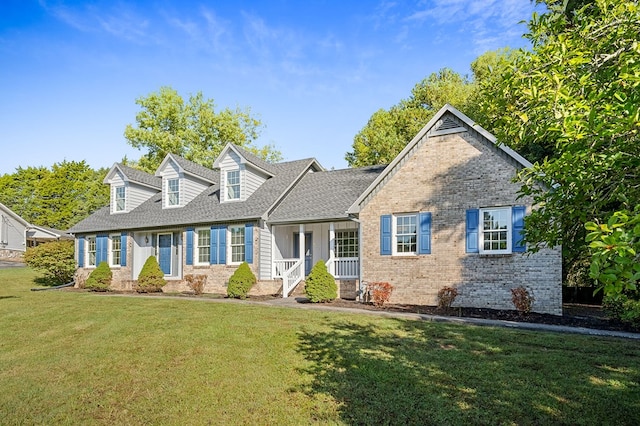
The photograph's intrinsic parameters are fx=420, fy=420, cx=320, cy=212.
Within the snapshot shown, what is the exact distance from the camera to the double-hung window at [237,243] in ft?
61.7

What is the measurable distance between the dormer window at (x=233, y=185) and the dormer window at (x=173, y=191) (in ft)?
11.0

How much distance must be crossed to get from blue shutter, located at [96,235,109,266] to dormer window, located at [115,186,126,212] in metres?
2.10

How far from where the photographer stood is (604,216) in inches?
169

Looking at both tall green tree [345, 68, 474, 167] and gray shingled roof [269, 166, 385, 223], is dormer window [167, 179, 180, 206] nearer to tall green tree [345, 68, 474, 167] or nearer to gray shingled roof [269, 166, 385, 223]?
gray shingled roof [269, 166, 385, 223]

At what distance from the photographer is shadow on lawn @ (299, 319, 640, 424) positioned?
5215 mm

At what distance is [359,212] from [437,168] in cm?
328

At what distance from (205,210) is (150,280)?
409 centimetres

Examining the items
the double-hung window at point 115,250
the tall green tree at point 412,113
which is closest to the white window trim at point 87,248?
the double-hung window at point 115,250

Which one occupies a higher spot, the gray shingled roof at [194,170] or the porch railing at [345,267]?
the gray shingled roof at [194,170]

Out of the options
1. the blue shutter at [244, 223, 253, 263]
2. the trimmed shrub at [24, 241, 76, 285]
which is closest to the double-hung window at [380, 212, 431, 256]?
the blue shutter at [244, 223, 253, 263]

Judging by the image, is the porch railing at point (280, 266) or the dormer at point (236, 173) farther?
the dormer at point (236, 173)

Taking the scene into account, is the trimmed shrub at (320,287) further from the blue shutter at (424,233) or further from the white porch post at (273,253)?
the white porch post at (273,253)

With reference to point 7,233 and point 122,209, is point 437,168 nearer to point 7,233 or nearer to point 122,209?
point 122,209

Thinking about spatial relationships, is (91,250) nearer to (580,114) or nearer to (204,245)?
(204,245)
